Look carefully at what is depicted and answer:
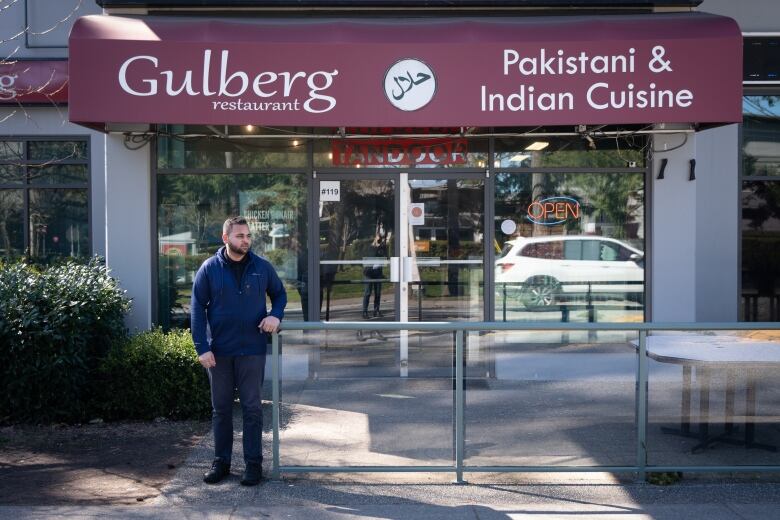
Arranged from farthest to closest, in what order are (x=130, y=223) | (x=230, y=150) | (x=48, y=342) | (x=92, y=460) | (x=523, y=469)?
1. (x=230, y=150)
2. (x=130, y=223)
3. (x=48, y=342)
4. (x=92, y=460)
5. (x=523, y=469)

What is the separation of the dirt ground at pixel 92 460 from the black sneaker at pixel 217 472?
1.18 ft

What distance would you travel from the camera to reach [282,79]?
802cm

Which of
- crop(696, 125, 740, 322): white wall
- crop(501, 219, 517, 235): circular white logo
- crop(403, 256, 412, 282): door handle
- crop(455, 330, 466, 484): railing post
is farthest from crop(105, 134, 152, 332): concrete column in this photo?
crop(696, 125, 740, 322): white wall

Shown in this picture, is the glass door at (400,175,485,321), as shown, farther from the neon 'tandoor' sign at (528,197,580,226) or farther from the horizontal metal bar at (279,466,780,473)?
the horizontal metal bar at (279,466,780,473)

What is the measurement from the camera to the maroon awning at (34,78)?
11367 millimetres

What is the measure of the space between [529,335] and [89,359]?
4346 mm

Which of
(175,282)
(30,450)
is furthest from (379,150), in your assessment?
(30,450)

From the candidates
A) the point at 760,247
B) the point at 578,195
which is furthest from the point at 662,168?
the point at 760,247

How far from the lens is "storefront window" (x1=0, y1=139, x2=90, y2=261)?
12359 mm

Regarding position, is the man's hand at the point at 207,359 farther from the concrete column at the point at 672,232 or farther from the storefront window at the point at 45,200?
the storefront window at the point at 45,200

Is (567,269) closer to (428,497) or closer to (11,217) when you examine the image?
(428,497)

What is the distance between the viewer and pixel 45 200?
12453 mm

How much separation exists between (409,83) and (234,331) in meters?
3.53

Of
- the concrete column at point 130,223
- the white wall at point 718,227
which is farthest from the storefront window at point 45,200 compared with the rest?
the white wall at point 718,227
